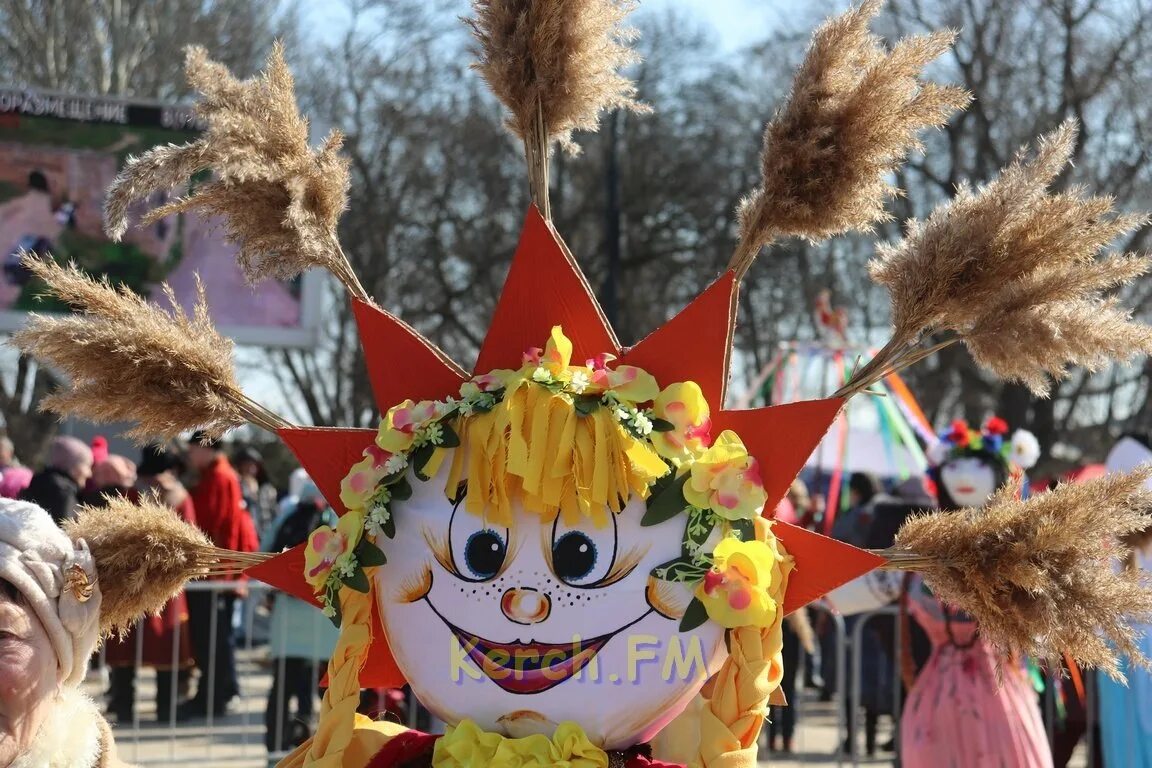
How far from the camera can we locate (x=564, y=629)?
2686mm

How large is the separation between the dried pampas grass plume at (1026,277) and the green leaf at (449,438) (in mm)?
929

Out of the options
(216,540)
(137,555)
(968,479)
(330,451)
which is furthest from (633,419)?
(216,540)

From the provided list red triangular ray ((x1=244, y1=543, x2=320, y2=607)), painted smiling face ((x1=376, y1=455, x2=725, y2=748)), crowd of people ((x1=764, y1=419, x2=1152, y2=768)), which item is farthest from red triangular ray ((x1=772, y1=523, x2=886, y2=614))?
red triangular ray ((x1=244, y1=543, x2=320, y2=607))

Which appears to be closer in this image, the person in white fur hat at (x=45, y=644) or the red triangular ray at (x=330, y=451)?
the person in white fur hat at (x=45, y=644)

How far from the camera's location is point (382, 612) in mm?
2824

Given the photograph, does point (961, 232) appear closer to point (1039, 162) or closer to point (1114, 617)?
point (1039, 162)

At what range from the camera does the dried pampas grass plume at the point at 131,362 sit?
2777 millimetres

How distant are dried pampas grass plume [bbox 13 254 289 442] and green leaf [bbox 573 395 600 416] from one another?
0.66 metres

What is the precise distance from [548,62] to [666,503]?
92 cm

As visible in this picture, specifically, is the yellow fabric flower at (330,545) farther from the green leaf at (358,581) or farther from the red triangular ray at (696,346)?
the red triangular ray at (696,346)

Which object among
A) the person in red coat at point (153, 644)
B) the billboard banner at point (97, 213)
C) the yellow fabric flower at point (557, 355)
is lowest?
the person in red coat at point (153, 644)

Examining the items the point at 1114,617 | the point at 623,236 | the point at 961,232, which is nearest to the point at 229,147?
the point at 961,232

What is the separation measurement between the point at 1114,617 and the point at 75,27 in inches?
726

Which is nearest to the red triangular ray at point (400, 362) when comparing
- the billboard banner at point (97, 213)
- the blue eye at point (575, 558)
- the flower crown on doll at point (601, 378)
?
the flower crown on doll at point (601, 378)
